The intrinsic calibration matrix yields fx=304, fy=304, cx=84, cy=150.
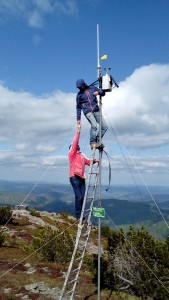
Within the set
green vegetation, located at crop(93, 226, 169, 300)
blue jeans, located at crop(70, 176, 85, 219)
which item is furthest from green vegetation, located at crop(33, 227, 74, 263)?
blue jeans, located at crop(70, 176, 85, 219)

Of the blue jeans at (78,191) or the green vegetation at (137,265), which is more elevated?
the blue jeans at (78,191)

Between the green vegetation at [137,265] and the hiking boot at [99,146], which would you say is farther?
the green vegetation at [137,265]

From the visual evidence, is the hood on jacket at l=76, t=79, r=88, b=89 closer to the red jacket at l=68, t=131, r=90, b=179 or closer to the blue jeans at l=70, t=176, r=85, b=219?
the red jacket at l=68, t=131, r=90, b=179

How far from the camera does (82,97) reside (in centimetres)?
A: 1355

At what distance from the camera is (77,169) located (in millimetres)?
13242

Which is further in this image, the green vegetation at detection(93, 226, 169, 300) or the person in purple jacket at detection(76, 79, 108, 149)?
the green vegetation at detection(93, 226, 169, 300)

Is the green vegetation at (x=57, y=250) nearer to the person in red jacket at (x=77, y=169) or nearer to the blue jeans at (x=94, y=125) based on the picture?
the person in red jacket at (x=77, y=169)

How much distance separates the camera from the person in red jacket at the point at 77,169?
1317cm

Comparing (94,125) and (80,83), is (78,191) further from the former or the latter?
(80,83)

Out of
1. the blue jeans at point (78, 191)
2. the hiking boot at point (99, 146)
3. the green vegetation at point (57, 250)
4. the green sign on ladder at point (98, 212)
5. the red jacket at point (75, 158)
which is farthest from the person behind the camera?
the green vegetation at point (57, 250)

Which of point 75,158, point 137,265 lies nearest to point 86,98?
point 75,158

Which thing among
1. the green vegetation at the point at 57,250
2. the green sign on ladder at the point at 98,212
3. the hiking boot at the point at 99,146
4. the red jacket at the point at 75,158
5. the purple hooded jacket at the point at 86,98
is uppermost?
the purple hooded jacket at the point at 86,98

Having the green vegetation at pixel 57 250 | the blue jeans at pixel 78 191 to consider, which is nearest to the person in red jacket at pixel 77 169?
the blue jeans at pixel 78 191

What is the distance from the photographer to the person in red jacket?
13172 mm
